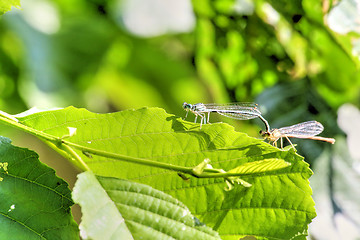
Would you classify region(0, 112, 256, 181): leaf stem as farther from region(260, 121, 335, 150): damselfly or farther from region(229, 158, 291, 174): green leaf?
region(260, 121, 335, 150): damselfly

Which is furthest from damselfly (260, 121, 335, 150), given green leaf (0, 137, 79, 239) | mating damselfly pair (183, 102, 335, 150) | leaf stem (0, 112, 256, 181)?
green leaf (0, 137, 79, 239)

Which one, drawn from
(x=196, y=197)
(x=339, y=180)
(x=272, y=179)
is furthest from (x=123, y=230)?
(x=339, y=180)

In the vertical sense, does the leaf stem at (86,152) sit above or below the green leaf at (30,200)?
above

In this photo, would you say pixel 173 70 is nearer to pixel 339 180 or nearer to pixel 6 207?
pixel 339 180

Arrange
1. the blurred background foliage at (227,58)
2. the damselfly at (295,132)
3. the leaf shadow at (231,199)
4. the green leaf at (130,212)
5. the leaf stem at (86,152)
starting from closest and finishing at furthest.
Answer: the green leaf at (130,212) < the leaf stem at (86,152) < the leaf shadow at (231,199) < the damselfly at (295,132) < the blurred background foliage at (227,58)

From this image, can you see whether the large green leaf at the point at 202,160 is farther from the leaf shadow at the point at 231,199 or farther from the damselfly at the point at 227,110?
the damselfly at the point at 227,110

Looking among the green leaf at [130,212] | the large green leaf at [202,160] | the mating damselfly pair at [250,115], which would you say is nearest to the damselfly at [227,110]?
the mating damselfly pair at [250,115]
